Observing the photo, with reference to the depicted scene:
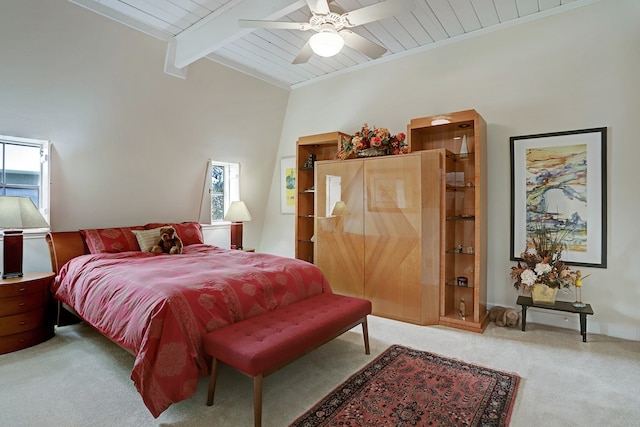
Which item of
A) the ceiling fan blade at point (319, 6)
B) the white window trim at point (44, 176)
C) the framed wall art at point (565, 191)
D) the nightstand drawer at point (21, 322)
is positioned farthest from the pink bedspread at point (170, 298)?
the framed wall art at point (565, 191)

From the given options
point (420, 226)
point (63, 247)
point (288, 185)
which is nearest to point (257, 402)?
point (420, 226)

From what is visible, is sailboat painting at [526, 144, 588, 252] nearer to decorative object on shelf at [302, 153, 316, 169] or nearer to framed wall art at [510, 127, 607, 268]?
framed wall art at [510, 127, 607, 268]

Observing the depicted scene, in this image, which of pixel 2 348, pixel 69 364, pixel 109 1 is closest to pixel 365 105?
pixel 109 1

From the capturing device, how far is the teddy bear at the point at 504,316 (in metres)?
3.51

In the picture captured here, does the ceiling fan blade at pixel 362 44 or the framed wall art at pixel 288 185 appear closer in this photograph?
the ceiling fan blade at pixel 362 44

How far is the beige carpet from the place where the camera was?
2037mm

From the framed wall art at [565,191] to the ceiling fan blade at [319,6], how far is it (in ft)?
8.33

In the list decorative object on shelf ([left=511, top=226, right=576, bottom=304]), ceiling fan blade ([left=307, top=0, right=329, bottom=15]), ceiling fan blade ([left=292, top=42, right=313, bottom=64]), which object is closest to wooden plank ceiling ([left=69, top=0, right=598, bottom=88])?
ceiling fan blade ([left=292, top=42, right=313, bottom=64])

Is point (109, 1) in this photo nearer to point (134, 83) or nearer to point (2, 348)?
point (134, 83)

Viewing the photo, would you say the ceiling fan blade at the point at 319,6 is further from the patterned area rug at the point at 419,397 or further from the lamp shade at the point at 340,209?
the patterned area rug at the point at 419,397

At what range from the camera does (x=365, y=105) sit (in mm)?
4789

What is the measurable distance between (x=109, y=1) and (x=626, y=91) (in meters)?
4.96

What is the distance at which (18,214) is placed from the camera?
2.95 m

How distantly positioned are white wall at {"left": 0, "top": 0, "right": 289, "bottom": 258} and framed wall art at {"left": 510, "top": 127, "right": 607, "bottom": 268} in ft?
12.2
